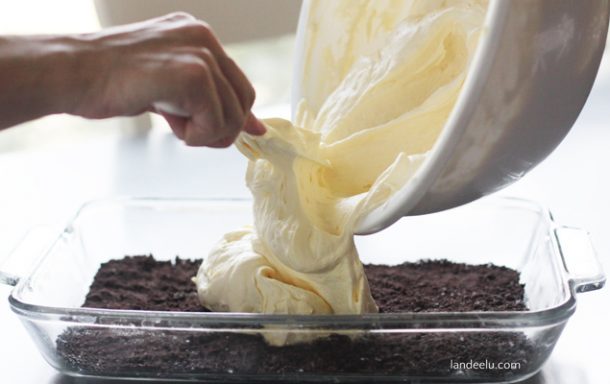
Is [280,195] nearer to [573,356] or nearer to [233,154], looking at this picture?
[573,356]

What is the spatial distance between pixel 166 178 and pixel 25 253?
0.28 m

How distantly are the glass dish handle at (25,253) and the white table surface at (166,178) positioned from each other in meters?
0.06

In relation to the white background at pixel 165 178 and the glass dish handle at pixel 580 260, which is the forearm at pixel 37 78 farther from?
the glass dish handle at pixel 580 260

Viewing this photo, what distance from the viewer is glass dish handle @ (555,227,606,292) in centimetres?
75

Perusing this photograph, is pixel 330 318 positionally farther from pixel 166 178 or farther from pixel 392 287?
pixel 166 178

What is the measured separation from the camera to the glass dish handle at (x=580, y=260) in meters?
0.75

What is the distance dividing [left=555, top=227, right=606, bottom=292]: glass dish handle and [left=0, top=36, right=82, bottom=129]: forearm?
0.39 m

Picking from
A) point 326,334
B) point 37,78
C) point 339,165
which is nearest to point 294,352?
point 326,334

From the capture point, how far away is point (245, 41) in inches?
50.4

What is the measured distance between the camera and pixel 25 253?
0.85 metres

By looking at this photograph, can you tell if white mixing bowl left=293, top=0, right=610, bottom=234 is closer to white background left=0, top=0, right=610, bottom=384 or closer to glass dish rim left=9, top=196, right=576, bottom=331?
glass dish rim left=9, top=196, right=576, bottom=331

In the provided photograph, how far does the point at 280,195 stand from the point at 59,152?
0.51m

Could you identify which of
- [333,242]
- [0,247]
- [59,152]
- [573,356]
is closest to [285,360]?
[333,242]

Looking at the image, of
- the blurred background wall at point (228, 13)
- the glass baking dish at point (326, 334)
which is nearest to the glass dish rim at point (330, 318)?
the glass baking dish at point (326, 334)
